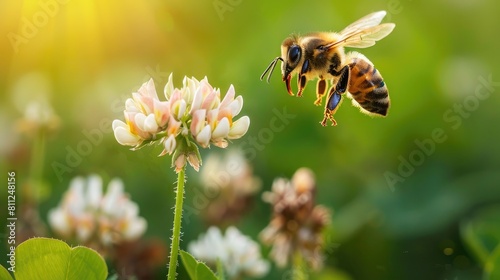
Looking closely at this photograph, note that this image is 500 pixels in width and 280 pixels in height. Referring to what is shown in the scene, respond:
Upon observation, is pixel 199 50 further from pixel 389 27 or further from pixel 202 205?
pixel 389 27

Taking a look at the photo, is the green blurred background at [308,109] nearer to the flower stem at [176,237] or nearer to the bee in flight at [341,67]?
the bee in flight at [341,67]

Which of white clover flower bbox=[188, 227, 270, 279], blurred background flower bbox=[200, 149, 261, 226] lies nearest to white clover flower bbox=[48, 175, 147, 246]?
white clover flower bbox=[188, 227, 270, 279]

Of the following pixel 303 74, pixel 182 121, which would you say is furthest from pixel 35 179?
pixel 182 121

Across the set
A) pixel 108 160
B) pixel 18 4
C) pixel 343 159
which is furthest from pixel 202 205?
pixel 18 4

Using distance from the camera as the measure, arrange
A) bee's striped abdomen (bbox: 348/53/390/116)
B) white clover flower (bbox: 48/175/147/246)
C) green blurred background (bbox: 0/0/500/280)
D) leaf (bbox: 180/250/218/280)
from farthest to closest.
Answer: green blurred background (bbox: 0/0/500/280) → white clover flower (bbox: 48/175/147/246) → bee's striped abdomen (bbox: 348/53/390/116) → leaf (bbox: 180/250/218/280)

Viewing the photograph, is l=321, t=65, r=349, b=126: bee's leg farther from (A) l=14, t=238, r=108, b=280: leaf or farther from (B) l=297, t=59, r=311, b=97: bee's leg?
(A) l=14, t=238, r=108, b=280: leaf

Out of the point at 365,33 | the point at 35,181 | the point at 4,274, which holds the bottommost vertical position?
the point at 35,181

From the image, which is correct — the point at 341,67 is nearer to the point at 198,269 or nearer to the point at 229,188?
the point at 198,269
